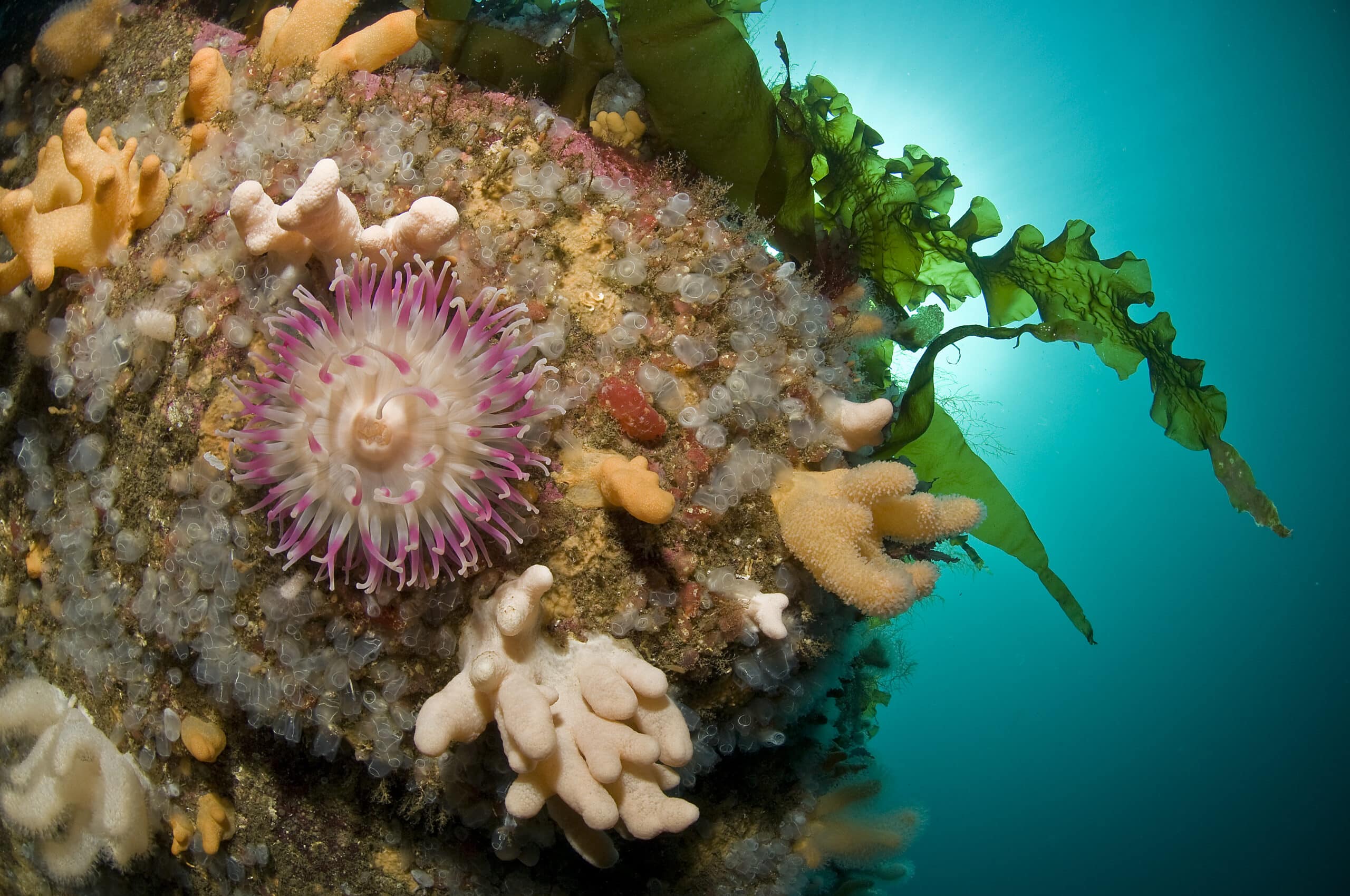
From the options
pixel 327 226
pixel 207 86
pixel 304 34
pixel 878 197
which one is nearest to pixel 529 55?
pixel 304 34

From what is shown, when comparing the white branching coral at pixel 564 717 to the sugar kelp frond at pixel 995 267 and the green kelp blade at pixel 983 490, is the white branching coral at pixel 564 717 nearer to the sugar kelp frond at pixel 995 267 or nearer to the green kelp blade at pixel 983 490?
the green kelp blade at pixel 983 490

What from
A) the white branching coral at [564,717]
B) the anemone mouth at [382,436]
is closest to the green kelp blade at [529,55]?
the anemone mouth at [382,436]

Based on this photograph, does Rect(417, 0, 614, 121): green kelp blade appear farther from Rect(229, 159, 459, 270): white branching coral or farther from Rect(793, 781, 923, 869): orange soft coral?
Rect(793, 781, 923, 869): orange soft coral

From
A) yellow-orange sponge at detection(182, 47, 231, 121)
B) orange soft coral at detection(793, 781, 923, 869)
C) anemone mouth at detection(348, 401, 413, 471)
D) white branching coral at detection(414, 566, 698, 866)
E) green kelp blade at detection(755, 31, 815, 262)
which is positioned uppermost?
green kelp blade at detection(755, 31, 815, 262)

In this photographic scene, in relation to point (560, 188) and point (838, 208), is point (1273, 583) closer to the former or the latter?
point (838, 208)

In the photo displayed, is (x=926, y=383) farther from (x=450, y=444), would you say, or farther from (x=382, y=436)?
(x=382, y=436)

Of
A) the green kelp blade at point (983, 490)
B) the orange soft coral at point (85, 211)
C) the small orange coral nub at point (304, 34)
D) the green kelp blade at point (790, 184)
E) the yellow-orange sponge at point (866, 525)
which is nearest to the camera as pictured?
the yellow-orange sponge at point (866, 525)

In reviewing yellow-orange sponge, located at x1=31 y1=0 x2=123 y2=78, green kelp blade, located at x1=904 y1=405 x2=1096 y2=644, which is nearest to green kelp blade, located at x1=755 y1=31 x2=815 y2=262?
green kelp blade, located at x1=904 y1=405 x2=1096 y2=644
